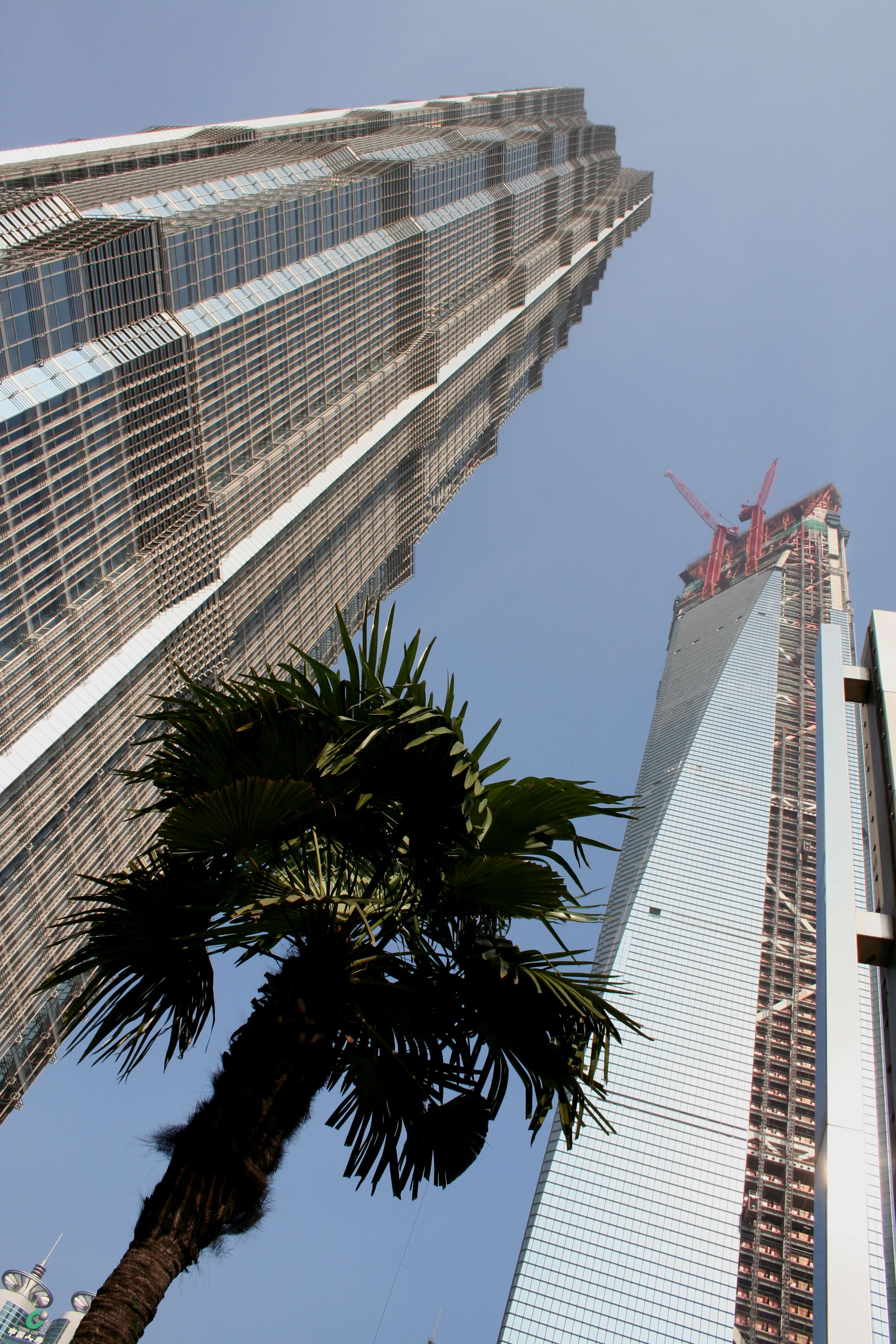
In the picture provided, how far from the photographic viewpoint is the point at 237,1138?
285 inches

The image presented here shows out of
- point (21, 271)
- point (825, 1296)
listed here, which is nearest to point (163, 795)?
point (825, 1296)

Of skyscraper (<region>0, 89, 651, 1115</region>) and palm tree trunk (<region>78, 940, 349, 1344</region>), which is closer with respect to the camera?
palm tree trunk (<region>78, 940, 349, 1344</region>)

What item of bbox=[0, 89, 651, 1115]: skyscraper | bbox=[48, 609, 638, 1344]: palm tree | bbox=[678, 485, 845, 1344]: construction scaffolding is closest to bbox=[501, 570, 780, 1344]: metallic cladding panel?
bbox=[678, 485, 845, 1344]: construction scaffolding

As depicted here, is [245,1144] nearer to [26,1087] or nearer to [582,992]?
[582,992]

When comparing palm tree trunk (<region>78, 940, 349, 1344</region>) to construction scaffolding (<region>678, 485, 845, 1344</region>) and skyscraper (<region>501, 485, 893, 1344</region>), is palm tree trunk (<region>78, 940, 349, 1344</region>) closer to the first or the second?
skyscraper (<region>501, 485, 893, 1344</region>)

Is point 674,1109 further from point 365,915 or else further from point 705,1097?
point 365,915

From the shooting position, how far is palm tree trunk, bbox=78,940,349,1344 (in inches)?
262

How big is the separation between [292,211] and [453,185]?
50178 mm

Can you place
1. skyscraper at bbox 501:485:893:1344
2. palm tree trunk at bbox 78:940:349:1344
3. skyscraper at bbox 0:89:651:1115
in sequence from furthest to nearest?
1. skyscraper at bbox 501:485:893:1344
2. skyscraper at bbox 0:89:651:1115
3. palm tree trunk at bbox 78:940:349:1344

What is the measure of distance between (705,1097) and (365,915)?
453 ft

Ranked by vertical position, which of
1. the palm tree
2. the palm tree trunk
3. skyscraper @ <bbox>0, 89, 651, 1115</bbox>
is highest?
skyscraper @ <bbox>0, 89, 651, 1115</bbox>

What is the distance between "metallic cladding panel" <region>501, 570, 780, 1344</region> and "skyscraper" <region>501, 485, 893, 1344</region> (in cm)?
22

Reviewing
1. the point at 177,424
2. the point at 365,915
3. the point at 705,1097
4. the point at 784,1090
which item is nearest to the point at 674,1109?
the point at 705,1097

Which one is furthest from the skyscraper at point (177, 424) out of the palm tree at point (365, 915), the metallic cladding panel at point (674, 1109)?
the metallic cladding panel at point (674, 1109)
